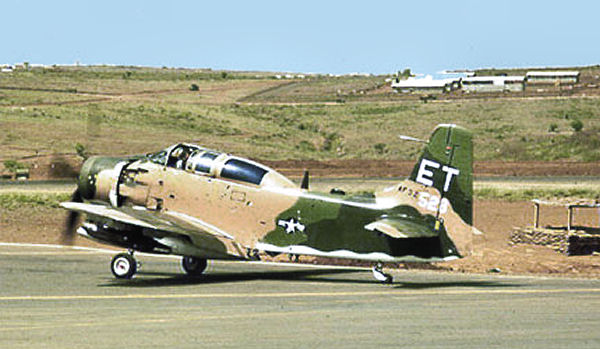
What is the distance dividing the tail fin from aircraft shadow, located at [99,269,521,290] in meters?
2.04

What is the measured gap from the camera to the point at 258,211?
22.0m

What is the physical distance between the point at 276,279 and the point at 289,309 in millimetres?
5075

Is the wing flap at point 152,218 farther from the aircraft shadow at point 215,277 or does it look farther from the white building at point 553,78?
the white building at point 553,78

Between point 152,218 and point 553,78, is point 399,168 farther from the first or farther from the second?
point 553,78

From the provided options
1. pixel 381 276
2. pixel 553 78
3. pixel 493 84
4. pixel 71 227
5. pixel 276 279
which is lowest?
pixel 276 279

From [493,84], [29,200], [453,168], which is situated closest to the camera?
[453,168]

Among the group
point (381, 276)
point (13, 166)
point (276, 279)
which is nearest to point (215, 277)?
point (276, 279)

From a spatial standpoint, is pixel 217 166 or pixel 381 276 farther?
pixel 217 166

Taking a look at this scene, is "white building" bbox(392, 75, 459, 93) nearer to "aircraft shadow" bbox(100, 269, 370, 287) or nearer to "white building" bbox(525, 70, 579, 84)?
"white building" bbox(525, 70, 579, 84)

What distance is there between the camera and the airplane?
2058cm

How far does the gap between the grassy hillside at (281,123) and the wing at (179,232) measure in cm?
4744

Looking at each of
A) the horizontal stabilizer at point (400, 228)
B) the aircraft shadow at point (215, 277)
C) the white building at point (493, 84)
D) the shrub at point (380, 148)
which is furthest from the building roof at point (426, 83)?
the horizontal stabilizer at point (400, 228)

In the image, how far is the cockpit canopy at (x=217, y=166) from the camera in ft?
73.0

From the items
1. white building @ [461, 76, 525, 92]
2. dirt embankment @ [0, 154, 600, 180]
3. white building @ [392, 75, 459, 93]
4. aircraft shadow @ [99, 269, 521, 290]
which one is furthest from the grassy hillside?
aircraft shadow @ [99, 269, 521, 290]
